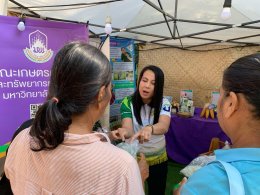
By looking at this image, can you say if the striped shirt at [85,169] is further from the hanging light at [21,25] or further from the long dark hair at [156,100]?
the hanging light at [21,25]

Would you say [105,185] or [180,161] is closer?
[105,185]

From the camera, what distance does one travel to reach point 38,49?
2.01 m

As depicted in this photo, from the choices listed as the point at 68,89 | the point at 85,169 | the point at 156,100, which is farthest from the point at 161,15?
the point at 85,169

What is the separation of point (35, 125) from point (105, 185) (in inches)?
11.3

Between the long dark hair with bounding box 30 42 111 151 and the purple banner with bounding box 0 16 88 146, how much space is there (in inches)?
50.0

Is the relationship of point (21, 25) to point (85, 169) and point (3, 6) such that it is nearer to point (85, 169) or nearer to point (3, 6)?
→ point (3, 6)

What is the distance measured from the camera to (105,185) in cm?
72

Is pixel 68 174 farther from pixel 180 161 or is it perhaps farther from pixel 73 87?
pixel 180 161

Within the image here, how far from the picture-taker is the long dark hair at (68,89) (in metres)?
0.72

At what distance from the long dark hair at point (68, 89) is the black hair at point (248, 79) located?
38 centimetres

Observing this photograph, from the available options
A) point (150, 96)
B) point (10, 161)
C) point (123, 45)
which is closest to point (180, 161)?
point (123, 45)

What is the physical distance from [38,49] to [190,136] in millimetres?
2913

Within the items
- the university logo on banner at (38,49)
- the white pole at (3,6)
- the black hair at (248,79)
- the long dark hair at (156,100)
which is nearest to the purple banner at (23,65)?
the university logo on banner at (38,49)

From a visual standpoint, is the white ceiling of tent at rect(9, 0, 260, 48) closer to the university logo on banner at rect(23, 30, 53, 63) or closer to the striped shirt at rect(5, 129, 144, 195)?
the university logo on banner at rect(23, 30, 53, 63)
